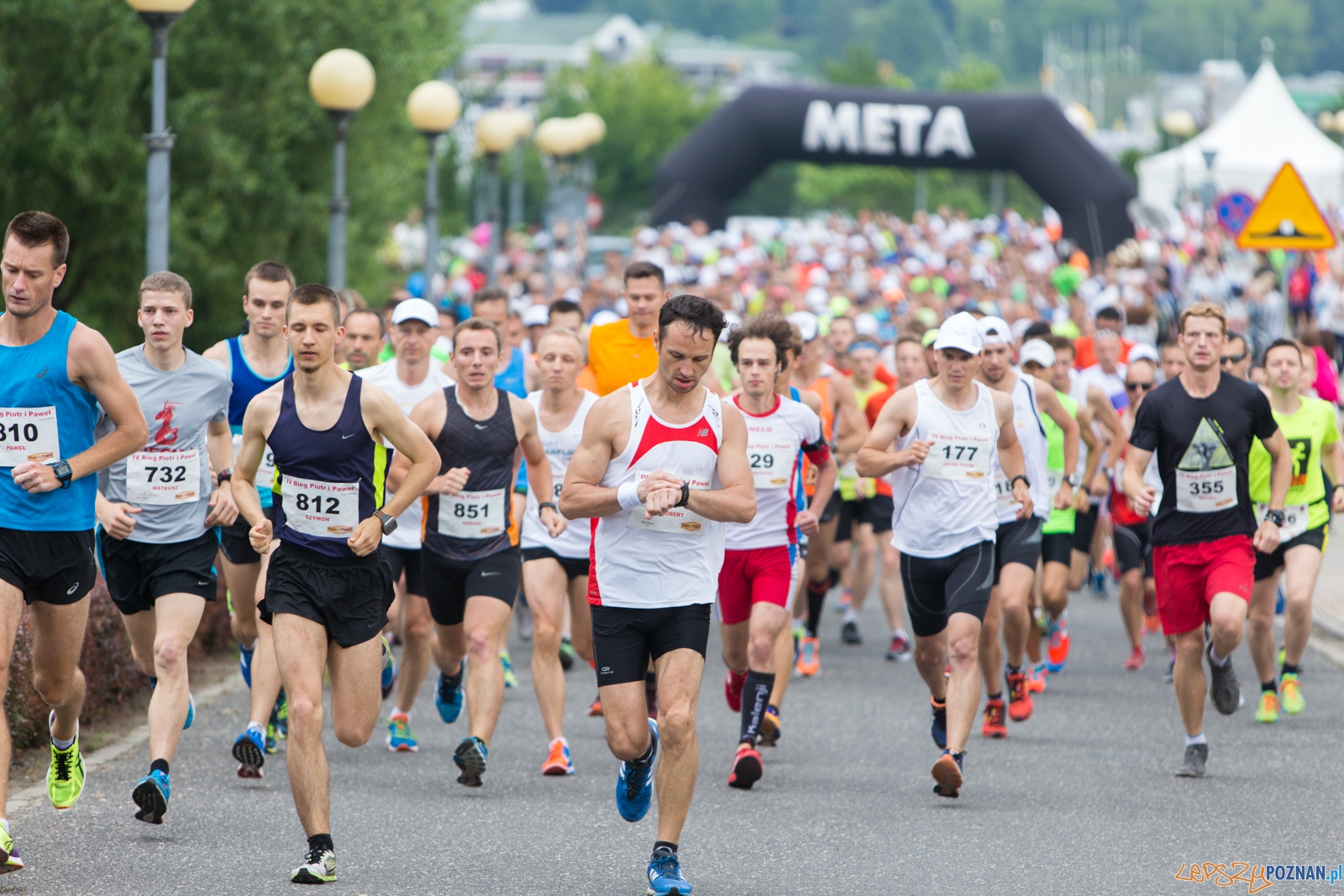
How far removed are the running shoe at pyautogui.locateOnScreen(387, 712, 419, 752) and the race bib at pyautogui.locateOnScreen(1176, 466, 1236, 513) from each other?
394cm

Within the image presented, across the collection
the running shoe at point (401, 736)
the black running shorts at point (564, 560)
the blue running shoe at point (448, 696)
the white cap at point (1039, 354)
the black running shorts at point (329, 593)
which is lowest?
the running shoe at point (401, 736)

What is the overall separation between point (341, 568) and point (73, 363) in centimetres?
117

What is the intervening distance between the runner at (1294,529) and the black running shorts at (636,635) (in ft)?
15.2

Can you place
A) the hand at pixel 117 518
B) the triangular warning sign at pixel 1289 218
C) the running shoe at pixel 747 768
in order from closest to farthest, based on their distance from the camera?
the hand at pixel 117 518 → the running shoe at pixel 747 768 → the triangular warning sign at pixel 1289 218

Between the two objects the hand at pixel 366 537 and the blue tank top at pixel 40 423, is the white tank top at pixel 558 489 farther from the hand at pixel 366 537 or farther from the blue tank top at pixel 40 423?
the blue tank top at pixel 40 423

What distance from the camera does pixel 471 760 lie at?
27.0 ft

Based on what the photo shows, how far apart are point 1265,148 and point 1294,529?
1185 inches

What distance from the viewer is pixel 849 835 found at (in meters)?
7.62

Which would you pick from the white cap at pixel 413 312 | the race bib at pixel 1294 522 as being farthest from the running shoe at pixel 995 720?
the white cap at pixel 413 312

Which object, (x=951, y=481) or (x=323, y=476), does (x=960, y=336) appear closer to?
(x=951, y=481)

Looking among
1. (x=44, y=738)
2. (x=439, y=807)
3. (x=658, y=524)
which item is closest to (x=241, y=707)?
(x=44, y=738)

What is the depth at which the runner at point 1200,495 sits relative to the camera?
8.88m

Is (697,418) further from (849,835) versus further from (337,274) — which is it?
(337,274)

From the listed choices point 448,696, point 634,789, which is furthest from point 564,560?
point 634,789
